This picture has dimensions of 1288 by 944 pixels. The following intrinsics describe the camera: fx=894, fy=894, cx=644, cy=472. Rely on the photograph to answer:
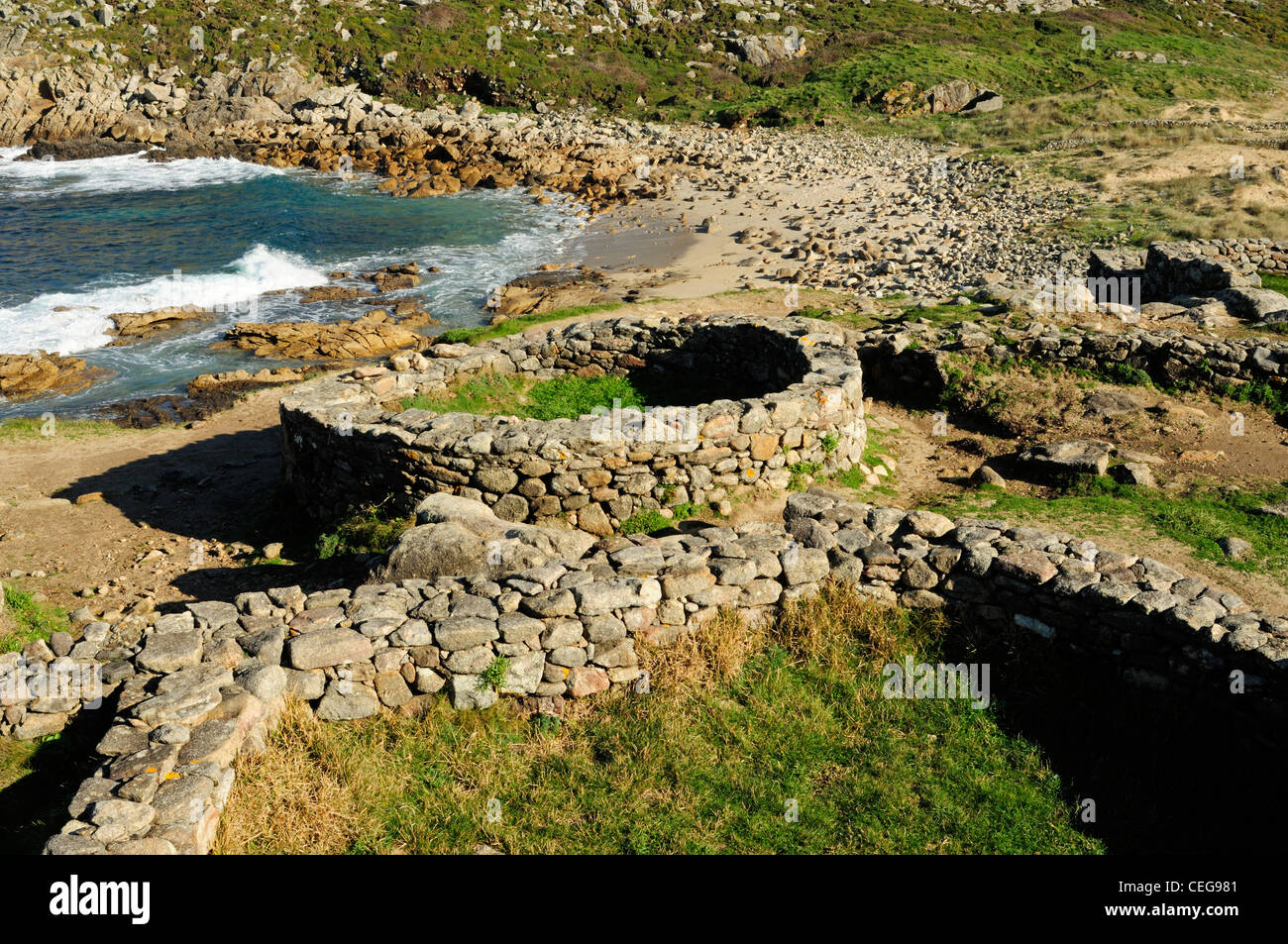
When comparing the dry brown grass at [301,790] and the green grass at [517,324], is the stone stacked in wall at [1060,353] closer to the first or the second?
the green grass at [517,324]

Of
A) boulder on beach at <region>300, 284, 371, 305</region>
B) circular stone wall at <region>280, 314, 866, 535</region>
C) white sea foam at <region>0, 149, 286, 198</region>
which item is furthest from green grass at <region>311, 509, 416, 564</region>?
white sea foam at <region>0, 149, 286, 198</region>

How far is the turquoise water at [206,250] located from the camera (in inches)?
1017

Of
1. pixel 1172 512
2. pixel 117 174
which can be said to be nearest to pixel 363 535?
pixel 1172 512

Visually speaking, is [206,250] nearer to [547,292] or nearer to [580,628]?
[547,292]

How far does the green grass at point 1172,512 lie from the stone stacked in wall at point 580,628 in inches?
118

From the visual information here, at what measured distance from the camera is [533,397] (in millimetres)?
16344

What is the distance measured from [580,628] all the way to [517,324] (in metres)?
16.3

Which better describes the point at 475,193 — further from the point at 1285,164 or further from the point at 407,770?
the point at 407,770

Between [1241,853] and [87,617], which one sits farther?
[87,617]

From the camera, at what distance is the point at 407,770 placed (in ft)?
23.2

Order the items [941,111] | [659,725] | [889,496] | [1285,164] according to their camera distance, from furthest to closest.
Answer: [941,111] < [1285,164] < [889,496] < [659,725]

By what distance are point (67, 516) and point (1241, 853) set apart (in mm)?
16214

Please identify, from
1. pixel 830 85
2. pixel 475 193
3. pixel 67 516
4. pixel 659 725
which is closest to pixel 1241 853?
pixel 659 725

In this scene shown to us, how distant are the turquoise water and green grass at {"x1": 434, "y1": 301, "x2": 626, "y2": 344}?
124 inches
